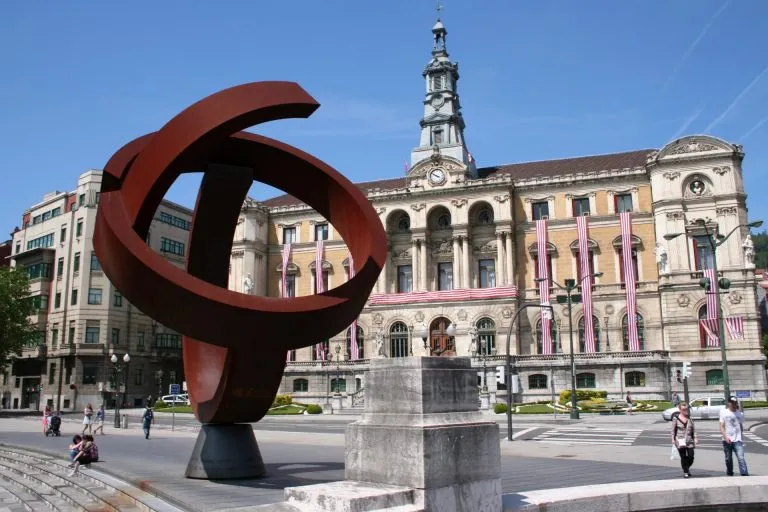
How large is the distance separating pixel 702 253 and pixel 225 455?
54922 mm

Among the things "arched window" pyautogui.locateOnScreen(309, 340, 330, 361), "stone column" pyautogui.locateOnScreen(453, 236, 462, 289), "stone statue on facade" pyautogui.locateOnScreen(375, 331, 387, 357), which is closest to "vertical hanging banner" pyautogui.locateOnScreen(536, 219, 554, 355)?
"stone column" pyautogui.locateOnScreen(453, 236, 462, 289)

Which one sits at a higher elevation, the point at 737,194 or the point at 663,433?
Result: the point at 737,194

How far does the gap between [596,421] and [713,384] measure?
21811 millimetres

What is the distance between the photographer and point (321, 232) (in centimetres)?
7588

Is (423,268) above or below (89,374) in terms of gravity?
above

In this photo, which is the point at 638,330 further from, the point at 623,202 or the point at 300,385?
the point at 300,385

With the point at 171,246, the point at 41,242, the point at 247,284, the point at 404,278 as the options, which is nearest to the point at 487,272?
the point at 404,278

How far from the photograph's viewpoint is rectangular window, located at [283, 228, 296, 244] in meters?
76.7

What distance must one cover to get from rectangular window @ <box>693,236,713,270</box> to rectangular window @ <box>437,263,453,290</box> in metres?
22.9

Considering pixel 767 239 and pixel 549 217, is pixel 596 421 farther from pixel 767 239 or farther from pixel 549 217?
pixel 767 239

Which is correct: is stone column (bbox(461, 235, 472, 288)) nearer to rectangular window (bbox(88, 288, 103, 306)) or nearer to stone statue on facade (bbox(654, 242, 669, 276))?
stone statue on facade (bbox(654, 242, 669, 276))

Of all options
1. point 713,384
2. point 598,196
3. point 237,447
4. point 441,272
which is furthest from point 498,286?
point 237,447

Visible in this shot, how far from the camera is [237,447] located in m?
14.6

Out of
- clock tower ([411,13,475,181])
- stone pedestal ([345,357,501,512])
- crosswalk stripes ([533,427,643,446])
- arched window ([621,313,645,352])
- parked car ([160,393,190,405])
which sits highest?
clock tower ([411,13,475,181])
